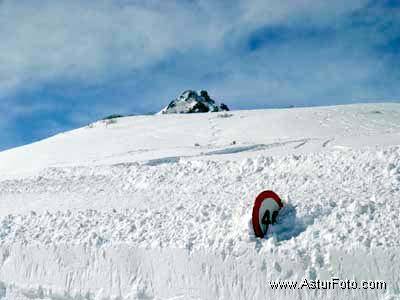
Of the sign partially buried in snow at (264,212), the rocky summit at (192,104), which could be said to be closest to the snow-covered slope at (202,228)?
the sign partially buried in snow at (264,212)

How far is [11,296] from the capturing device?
868 centimetres

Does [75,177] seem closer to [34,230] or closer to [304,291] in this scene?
[34,230]

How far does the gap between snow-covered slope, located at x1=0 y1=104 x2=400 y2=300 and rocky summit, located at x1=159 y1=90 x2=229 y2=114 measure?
31.8 metres

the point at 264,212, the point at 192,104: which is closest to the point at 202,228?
the point at 264,212

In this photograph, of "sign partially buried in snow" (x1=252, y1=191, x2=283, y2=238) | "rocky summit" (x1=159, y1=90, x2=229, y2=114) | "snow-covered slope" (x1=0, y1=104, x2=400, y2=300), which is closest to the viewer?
"snow-covered slope" (x1=0, y1=104, x2=400, y2=300)

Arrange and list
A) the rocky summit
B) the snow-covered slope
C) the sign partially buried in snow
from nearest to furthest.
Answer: the snow-covered slope → the sign partially buried in snow → the rocky summit

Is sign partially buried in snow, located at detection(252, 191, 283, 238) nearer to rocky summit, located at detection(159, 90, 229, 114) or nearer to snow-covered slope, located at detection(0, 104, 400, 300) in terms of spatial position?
snow-covered slope, located at detection(0, 104, 400, 300)

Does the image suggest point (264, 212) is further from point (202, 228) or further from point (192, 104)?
point (192, 104)

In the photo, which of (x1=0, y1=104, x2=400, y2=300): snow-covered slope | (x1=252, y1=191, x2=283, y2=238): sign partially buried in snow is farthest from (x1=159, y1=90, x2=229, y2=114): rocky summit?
(x1=252, y1=191, x2=283, y2=238): sign partially buried in snow

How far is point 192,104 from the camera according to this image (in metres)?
48.7

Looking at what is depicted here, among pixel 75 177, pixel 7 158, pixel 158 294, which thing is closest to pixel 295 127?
pixel 75 177

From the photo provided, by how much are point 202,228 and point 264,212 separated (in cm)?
126

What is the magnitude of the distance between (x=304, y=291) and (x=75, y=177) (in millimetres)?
10392

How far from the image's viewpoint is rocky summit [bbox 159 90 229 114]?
47688 mm
